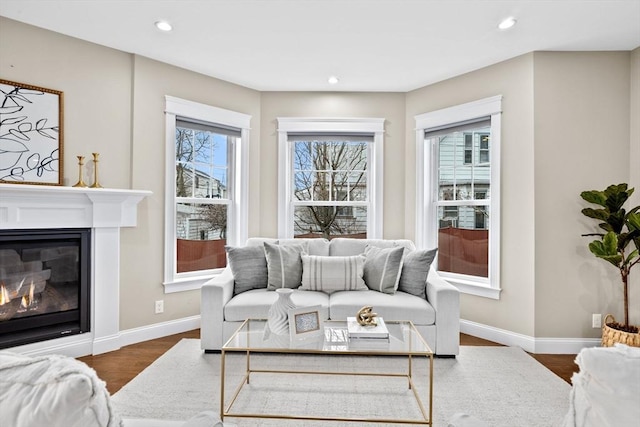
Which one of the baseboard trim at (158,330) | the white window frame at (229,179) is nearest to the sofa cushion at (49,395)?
the baseboard trim at (158,330)

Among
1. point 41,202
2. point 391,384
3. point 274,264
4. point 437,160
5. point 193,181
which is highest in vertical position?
point 437,160

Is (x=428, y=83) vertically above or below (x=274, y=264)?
above

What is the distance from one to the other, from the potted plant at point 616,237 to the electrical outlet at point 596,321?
0.48 ft

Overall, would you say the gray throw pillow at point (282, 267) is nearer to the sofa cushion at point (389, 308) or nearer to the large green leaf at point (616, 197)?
the sofa cushion at point (389, 308)

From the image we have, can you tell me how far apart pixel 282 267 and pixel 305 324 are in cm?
116

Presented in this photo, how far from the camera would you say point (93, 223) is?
3068 millimetres

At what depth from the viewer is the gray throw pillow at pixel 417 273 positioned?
10.7 ft

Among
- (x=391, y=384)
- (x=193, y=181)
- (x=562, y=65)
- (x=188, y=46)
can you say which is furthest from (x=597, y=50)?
(x=193, y=181)

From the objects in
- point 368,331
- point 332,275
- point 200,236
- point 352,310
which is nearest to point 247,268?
point 332,275

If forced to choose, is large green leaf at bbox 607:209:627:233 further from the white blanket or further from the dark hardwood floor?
the white blanket

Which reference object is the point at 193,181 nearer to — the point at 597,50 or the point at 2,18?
the point at 2,18

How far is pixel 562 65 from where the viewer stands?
3.25 meters

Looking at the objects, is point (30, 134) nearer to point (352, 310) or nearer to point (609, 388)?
point (352, 310)

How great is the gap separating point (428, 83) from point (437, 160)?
0.86 meters
